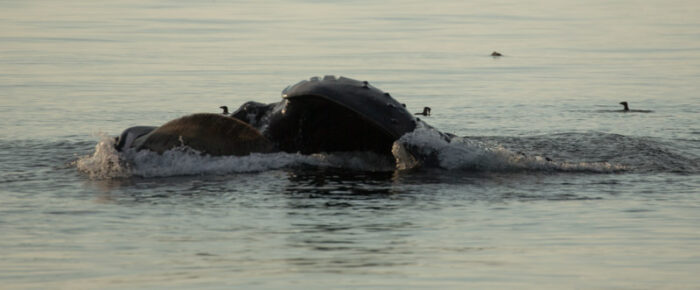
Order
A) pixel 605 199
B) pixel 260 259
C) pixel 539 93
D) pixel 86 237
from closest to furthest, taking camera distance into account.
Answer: pixel 260 259 < pixel 86 237 < pixel 605 199 < pixel 539 93

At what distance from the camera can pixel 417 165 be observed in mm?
13820

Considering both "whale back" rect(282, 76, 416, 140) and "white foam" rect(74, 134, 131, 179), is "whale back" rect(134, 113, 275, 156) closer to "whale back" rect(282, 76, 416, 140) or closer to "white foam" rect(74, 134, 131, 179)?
"white foam" rect(74, 134, 131, 179)

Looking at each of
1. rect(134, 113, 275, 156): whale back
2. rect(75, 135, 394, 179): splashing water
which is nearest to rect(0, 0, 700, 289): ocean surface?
rect(75, 135, 394, 179): splashing water

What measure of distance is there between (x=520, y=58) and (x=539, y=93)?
25.7 ft

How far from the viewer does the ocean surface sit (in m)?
9.30

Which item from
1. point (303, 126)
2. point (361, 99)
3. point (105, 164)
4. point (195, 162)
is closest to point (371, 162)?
point (303, 126)

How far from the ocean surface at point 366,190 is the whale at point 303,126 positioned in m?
0.15

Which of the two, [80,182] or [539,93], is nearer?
[80,182]

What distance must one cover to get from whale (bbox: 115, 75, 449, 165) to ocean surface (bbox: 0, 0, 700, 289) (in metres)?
0.15

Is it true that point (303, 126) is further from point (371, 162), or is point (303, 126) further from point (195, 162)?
point (195, 162)

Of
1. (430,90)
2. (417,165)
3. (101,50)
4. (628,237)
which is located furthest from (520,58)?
(628,237)

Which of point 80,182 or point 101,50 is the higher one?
point 101,50

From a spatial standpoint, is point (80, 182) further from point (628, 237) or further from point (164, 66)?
point (164, 66)

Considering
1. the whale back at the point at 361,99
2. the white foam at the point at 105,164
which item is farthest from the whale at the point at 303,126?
the white foam at the point at 105,164
